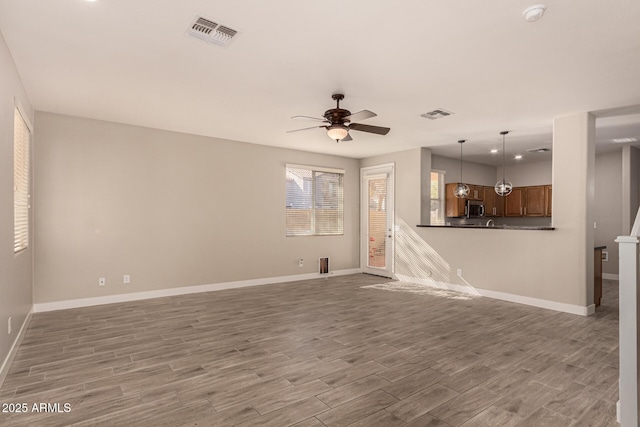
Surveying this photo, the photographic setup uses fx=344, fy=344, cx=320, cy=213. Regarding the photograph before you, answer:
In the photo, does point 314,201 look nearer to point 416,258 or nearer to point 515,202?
point 416,258

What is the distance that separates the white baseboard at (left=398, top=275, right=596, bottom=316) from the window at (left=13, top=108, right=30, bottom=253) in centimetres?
641

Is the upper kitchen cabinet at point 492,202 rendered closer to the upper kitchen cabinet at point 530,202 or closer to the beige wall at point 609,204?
the upper kitchen cabinet at point 530,202

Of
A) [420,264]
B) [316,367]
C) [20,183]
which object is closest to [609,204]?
[420,264]

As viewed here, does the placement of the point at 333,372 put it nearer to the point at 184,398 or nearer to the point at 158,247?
the point at 184,398

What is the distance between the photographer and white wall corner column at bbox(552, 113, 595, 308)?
15.8 ft

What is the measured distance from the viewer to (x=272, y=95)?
416cm

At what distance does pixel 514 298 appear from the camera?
18.4ft

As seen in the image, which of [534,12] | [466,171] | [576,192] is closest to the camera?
[534,12]

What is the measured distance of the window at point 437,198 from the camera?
828 centimetres

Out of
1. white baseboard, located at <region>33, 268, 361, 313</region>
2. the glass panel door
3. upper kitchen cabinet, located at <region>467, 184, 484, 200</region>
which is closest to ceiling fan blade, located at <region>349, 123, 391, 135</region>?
the glass panel door

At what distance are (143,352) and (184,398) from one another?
3.75 ft

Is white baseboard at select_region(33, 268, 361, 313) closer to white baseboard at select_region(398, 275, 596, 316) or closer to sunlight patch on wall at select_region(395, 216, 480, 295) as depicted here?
sunlight patch on wall at select_region(395, 216, 480, 295)

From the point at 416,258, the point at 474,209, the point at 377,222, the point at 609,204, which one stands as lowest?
the point at 416,258

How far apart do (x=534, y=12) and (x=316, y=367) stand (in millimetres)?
3259
